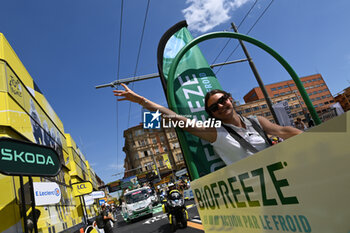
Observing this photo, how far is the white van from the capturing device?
15516 mm

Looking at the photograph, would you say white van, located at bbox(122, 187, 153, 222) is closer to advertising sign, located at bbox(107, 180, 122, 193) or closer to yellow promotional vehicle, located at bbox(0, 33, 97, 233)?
yellow promotional vehicle, located at bbox(0, 33, 97, 233)

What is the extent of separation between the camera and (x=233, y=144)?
5.68 ft

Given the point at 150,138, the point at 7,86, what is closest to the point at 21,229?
the point at 7,86

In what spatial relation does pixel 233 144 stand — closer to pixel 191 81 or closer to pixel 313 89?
pixel 191 81

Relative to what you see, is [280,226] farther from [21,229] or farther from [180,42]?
[21,229]

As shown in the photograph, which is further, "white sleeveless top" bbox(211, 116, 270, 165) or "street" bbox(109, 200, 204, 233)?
"street" bbox(109, 200, 204, 233)

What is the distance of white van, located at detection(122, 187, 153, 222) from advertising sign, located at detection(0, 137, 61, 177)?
14.9 metres

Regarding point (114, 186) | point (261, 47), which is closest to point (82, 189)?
point (261, 47)

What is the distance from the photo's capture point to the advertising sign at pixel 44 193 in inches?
173

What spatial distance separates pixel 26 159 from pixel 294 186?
5.25ft

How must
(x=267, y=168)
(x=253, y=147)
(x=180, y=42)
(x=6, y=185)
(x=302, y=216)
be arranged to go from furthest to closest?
(x=6, y=185), (x=180, y=42), (x=253, y=147), (x=267, y=168), (x=302, y=216)

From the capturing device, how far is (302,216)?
847mm

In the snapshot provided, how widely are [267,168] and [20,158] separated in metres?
1.48

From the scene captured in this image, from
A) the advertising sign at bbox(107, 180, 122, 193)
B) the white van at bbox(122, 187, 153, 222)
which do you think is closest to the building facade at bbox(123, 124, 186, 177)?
the advertising sign at bbox(107, 180, 122, 193)
